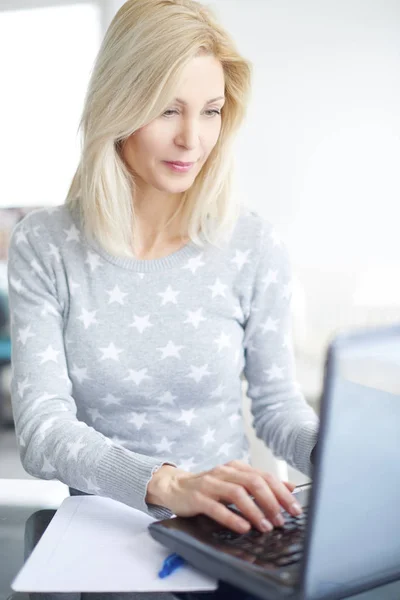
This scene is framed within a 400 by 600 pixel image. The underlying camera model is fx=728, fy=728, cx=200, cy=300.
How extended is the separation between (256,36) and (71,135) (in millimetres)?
1152

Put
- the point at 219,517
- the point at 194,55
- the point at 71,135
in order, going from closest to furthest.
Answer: the point at 219,517
the point at 194,55
the point at 71,135

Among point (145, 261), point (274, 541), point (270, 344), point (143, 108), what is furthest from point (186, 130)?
point (274, 541)

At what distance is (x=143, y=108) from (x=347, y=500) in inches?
28.9

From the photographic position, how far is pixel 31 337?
1111 millimetres

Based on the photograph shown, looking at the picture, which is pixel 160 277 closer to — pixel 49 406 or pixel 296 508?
pixel 49 406

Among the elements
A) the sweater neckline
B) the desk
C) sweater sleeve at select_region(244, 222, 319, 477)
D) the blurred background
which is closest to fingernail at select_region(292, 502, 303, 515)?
the desk

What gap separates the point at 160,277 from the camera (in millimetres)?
1211

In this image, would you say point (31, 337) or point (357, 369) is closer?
point (357, 369)

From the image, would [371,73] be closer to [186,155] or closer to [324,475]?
[186,155]

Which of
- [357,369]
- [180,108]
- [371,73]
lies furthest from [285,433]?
[371,73]

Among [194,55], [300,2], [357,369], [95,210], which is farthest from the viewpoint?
[300,2]

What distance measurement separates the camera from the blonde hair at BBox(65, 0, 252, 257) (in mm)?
1083

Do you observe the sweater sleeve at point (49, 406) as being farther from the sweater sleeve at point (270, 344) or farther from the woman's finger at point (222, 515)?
the sweater sleeve at point (270, 344)

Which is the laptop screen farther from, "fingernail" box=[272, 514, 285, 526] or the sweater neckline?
the sweater neckline
